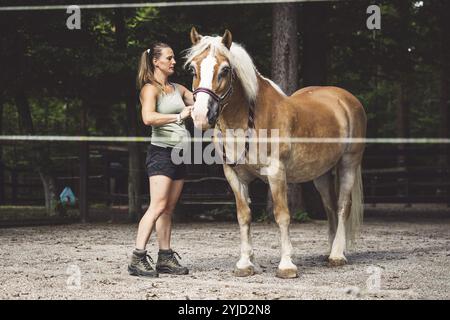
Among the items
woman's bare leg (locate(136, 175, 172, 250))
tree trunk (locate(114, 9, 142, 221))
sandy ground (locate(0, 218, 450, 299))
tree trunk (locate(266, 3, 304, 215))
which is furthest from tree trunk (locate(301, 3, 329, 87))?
woman's bare leg (locate(136, 175, 172, 250))

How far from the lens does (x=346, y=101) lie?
7270 mm

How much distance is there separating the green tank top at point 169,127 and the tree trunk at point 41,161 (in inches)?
289

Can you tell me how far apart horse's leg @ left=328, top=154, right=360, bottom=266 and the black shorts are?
74.2 inches

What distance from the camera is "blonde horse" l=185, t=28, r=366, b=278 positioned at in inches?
215

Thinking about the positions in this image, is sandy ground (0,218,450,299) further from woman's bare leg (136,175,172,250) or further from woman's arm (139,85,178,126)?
woman's arm (139,85,178,126)

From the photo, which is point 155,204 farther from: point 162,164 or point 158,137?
point 158,137

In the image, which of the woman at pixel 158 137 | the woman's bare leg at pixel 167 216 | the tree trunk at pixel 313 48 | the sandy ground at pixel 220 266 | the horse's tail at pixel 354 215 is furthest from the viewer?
the tree trunk at pixel 313 48

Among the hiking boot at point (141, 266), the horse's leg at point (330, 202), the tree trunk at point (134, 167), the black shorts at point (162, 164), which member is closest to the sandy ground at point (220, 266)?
the hiking boot at point (141, 266)

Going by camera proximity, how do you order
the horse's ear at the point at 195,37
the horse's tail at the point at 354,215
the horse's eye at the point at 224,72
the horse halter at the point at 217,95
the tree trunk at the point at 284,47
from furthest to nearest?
1. the tree trunk at the point at 284,47
2. the horse's tail at the point at 354,215
3. the horse's ear at the point at 195,37
4. the horse's eye at the point at 224,72
5. the horse halter at the point at 217,95

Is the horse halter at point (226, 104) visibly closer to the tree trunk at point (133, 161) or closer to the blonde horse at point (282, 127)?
the blonde horse at point (282, 127)

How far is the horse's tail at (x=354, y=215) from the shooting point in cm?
714

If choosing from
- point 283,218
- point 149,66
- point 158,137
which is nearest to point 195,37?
point 149,66
